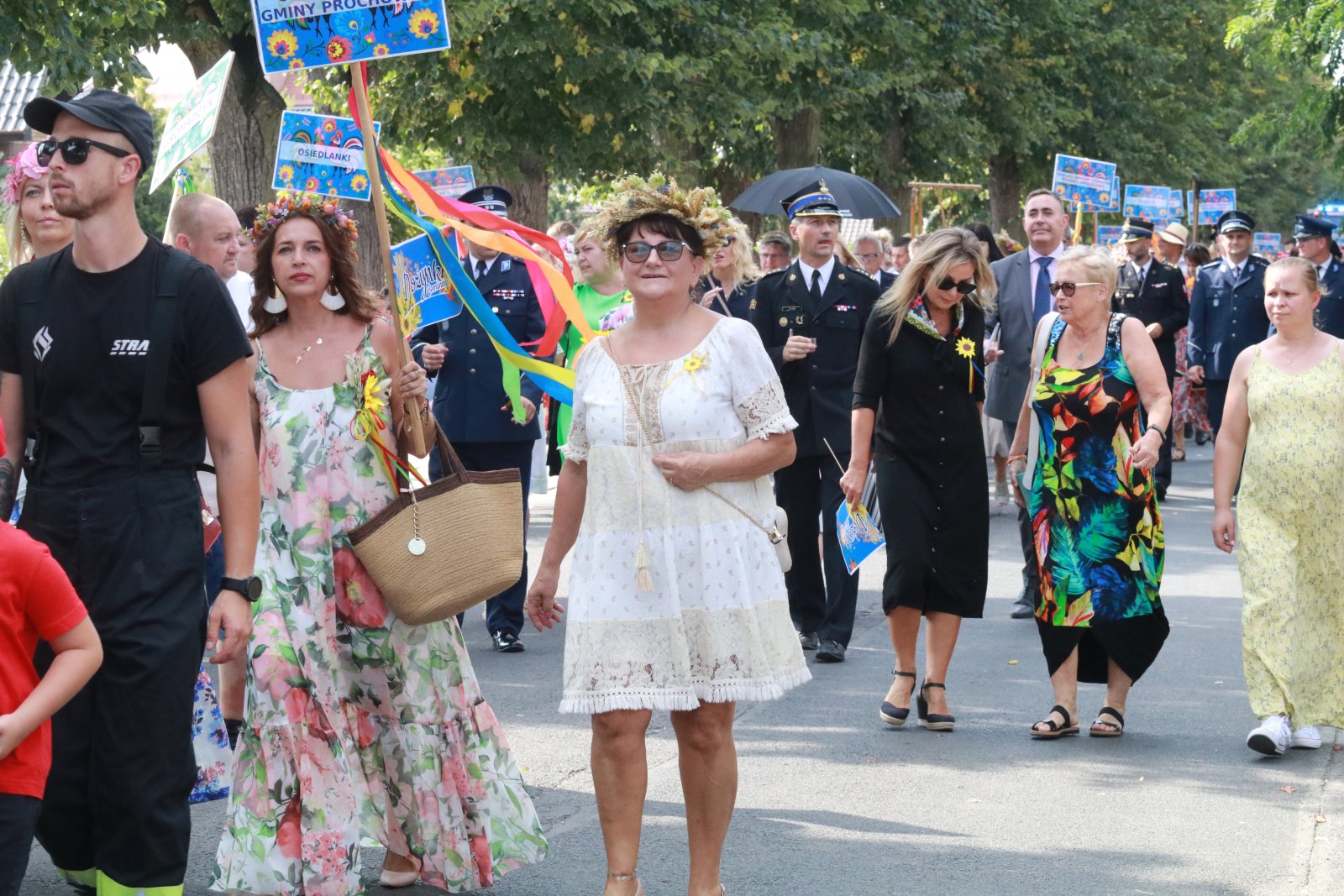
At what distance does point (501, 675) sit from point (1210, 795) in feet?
11.6

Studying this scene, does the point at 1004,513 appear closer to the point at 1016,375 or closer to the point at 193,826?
the point at 1016,375

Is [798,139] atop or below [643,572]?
atop

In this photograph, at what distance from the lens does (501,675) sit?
28.8 ft

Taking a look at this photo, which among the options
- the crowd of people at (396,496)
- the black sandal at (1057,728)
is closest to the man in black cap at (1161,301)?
the crowd of people at (396,496)

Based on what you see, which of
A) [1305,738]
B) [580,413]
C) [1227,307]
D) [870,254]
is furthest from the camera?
[870,254]

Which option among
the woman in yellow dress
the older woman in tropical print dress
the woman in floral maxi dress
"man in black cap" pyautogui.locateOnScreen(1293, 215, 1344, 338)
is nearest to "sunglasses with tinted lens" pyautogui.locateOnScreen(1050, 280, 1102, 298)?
the older woman in tropical print dress

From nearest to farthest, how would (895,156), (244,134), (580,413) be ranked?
1. (580,413)
2. (244,134)
3. (895,156)

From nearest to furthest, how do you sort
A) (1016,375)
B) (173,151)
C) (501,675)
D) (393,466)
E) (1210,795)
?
(393,466) < (1210,795) < (173,151) < (501,675) < (1016,375)

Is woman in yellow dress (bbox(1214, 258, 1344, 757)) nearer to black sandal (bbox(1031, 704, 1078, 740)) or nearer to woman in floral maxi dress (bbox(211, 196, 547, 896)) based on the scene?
black sandal (bbox(1031, 704, 1078, 740))

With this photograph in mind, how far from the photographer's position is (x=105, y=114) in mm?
4227

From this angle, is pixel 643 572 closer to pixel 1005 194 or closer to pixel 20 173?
pixel 20 173

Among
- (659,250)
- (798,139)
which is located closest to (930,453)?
(659,250)

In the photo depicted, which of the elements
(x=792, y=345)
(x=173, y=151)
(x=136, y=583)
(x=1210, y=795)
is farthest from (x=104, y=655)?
(x=792, y=345)

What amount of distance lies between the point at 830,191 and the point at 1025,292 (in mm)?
1340
